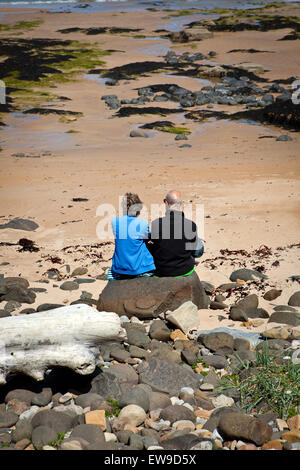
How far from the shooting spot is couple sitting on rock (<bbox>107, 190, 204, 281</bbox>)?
8.46 meters

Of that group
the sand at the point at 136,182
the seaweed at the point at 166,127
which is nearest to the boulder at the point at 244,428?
the sand at the point at 136,182

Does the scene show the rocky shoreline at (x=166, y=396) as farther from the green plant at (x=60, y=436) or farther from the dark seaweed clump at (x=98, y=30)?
the dark seaweed clump at (x=98, y=30)

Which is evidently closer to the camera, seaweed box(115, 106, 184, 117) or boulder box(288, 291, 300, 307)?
boulder box(288, 291, 300, 307)

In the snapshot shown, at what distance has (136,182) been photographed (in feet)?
59.9

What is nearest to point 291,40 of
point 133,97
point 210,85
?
point 210,85

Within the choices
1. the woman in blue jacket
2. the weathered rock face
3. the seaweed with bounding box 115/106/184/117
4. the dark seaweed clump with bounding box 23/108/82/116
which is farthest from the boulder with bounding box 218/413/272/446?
the dark seaweed clump with bounding box 23/108/82/116

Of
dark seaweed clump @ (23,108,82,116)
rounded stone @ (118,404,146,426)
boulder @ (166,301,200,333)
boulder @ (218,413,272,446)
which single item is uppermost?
boulder @ (218,413,272,446)

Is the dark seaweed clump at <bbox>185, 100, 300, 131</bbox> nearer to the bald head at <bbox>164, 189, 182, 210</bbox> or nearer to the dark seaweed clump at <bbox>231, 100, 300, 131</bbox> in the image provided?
the dark seaweed clump at <bbox>231, 100, 300, 131</bbox>

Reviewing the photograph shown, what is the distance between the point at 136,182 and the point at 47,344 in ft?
40.6

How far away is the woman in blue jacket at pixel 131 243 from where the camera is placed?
851cm

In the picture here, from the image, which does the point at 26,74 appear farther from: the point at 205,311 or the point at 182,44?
the point at 205,311

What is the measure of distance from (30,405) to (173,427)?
1565mm

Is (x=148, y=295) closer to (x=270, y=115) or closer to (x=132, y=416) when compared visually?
(x=132, y=416)
